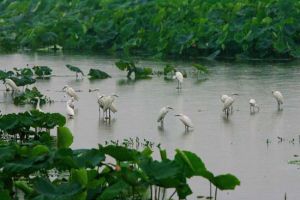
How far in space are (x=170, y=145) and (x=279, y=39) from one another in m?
11.5

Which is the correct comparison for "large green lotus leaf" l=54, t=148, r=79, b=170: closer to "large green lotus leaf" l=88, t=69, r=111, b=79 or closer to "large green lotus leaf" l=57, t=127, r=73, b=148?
"large green lotus leaf" l=57, t=127, r=73, b=148

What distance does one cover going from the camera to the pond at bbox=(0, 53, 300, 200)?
9.15m

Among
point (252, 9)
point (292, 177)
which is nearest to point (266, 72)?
point (252, 9)

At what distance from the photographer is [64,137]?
8148 millimetres

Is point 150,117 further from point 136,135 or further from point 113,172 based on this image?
point 113,172

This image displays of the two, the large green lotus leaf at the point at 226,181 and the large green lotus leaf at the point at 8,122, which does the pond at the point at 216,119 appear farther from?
the large green lotus leaf at the point at 8,122

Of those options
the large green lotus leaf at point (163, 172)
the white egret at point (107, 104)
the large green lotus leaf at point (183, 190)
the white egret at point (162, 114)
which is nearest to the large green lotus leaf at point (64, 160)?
the large green lotus leaf at point (163, 172)

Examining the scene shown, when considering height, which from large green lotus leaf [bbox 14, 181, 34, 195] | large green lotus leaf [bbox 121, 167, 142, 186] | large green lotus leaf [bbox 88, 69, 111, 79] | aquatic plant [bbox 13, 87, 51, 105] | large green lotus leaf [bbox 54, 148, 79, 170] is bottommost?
large green lotus leaf [bbox 88, 69, 111, 79]

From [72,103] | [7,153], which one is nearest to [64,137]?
[7,153]

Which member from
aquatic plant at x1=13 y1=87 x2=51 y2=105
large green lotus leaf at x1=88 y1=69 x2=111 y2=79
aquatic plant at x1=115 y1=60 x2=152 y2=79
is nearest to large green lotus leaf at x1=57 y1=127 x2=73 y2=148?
aquatic plant at x1=13 y1=87 x2=51 y2=105

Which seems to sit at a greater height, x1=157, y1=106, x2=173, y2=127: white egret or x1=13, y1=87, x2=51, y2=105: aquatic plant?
x1=157, y1=106, x2=173, y2=127: white egret

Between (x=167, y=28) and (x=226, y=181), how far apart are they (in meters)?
17.1

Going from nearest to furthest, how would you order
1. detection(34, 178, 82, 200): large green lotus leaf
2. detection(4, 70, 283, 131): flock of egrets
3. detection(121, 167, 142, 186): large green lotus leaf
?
detection(34, 178, 82, 200): large green lotus leaf < detection(121, 167, 142, 186): large green lotus leaf < detection(4, 70, 283, 131): flock of egrets

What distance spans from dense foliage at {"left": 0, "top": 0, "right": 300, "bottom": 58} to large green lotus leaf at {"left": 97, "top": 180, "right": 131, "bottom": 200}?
15.2 m
